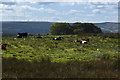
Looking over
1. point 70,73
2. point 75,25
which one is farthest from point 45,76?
point 75,25

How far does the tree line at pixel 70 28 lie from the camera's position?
3154 inches

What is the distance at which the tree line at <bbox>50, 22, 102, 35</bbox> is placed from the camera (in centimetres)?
8010

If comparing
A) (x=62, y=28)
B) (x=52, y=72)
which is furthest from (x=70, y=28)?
(x=52, y=72)

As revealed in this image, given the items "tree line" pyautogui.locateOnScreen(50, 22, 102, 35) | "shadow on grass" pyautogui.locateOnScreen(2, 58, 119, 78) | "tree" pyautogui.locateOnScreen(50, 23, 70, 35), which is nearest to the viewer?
"shadow on grass" pyautogui.locateOnScreen(2, 58, 119, 78)

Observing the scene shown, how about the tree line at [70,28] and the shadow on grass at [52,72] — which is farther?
the tree line at [70,28]

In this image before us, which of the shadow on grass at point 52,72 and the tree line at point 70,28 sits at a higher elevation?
the tree line at point 70,28

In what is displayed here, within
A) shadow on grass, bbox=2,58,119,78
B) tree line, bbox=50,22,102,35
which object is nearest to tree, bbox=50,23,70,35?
tree line, bbox=50,22,102,35

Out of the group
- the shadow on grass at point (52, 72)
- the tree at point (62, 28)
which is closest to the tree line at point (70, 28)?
the tree at point (62, 28)

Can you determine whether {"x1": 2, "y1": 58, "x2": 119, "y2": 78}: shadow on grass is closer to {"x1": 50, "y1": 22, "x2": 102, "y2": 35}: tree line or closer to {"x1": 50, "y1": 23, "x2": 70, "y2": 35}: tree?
{"x1": 50, "y1": 22, "x2": 102, "y2": 35}: tree line

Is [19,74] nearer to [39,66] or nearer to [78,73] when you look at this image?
[39,66]

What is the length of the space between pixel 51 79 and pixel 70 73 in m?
0.91

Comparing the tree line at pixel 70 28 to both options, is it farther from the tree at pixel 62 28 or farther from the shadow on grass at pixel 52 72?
the shadow on grass at pixel 52 72

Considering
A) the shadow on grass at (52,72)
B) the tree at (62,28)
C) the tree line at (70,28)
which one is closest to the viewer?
the shadow on grass at (52,72)

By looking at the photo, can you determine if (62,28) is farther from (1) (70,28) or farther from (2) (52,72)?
(2) (52,72)
